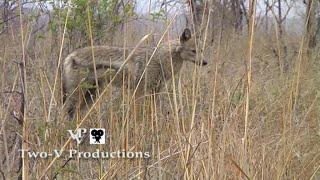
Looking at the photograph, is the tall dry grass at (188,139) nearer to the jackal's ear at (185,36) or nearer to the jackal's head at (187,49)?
the jackal's ear at (185,36)

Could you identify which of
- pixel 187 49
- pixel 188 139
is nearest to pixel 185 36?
pixel 187 49

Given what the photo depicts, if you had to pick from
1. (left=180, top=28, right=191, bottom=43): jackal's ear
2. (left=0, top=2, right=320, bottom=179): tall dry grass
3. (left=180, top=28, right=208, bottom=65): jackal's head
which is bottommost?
(left=0, top=2, right=320, bottom=179): tall dry grass

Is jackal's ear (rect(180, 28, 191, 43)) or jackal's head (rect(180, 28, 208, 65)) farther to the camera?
jackal's head (rect(180, 28, 208, 65))

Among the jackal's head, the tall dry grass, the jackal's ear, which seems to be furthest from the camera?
the jackal's head

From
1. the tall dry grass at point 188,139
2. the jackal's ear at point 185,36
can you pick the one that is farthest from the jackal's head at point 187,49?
the tall dry grass at point 188,139

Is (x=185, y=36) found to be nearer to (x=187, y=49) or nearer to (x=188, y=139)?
(x=187, y=49)

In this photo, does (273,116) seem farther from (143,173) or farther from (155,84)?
(155,84)

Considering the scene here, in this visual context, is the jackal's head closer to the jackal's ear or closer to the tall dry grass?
the jackal's ear

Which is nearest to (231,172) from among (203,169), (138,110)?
(203,169)

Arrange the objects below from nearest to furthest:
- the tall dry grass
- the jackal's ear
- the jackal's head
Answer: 1. the tall dry grass
2. the jackal's ear
3. the jackal's head

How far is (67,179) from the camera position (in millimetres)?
1939

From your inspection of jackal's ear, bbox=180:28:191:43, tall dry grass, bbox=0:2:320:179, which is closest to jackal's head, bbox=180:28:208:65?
jackal's ear, bbox=180:28:191:43

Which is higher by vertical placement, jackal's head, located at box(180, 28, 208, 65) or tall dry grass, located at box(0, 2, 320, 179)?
jackal's head, located at box(180, 28, 208, 65)

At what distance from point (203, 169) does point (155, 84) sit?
6.57 feet
